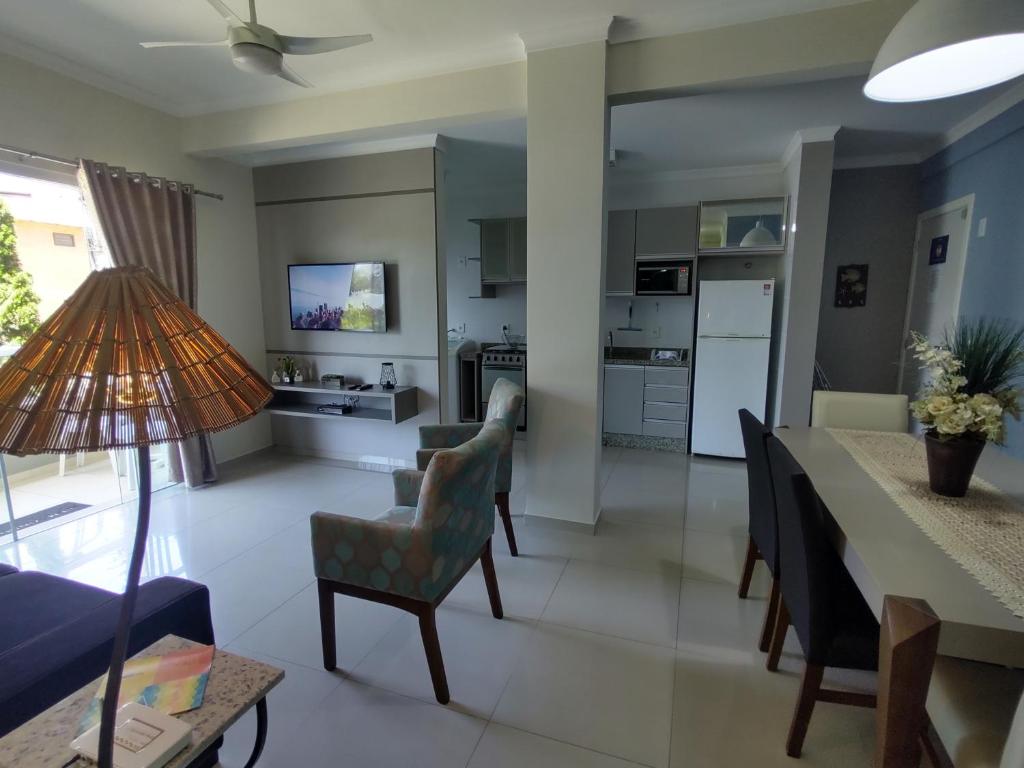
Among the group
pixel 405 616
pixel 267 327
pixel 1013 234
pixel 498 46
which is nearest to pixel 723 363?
pixel 1013 234

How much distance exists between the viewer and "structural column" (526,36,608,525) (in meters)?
2.62

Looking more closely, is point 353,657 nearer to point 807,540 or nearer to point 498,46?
point 807,540

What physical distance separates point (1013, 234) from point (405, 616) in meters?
4.03

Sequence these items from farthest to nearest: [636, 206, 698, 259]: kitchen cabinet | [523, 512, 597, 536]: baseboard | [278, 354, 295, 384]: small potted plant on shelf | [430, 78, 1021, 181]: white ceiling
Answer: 1. [636, 206, 698, 259]: kitchen cabinet
2. [278, 354, 295, 384]: small potted plant on shelf
3. [430, 78, 1021, 181]: white ceiling
4. [523, 512, 597, 536]: baseboard

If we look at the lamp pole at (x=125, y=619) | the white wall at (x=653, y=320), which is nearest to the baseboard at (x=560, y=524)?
the white wall at (x=653, y=320)

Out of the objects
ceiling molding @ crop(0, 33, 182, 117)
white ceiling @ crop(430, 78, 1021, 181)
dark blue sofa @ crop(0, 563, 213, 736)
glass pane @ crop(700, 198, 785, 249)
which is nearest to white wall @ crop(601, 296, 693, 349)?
glass pane @ crop(700, 198, 785, 249)

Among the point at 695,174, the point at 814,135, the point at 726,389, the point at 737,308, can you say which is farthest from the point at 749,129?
the point at 726,389

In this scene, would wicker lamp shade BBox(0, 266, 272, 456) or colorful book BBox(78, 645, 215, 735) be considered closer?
wicker lamp shade BBox(0, 266, 272, 456)

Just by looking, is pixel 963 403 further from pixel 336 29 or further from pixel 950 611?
pixel 336 29

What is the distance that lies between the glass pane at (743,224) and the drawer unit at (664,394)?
4.35 ft

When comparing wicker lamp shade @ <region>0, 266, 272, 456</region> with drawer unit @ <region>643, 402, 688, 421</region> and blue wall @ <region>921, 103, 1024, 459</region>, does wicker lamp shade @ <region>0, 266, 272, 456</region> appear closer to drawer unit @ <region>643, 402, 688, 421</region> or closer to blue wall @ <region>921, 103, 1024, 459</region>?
blue wall @ <region>921, 103, 1024, 459</region>

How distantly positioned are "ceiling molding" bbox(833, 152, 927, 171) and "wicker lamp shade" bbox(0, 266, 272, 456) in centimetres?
517

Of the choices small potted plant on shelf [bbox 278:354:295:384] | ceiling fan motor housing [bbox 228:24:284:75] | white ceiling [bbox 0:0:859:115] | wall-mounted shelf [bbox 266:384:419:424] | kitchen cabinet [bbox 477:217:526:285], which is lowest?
wall-mounted shelf [bbox 266:384:419:424]

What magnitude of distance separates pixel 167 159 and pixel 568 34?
3.06 meters
